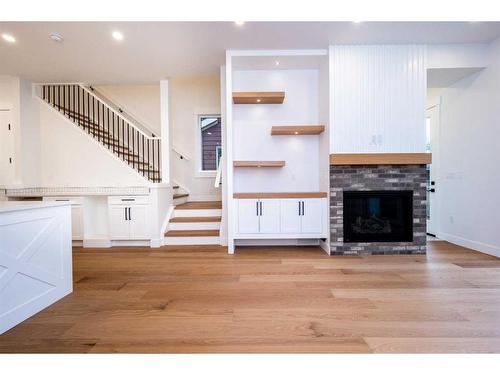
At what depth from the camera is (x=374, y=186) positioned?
4004 millimetres

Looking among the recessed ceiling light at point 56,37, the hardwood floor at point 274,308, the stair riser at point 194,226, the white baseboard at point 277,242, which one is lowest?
the hardwood floor at point 274,308

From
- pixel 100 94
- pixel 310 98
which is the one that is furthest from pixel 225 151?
pixel 100 94

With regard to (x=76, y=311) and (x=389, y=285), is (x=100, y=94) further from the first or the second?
(x=389, y=285)

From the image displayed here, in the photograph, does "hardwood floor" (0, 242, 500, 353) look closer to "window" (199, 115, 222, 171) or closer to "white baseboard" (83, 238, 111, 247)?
"white baseboard" (83, 238, 111, 247)

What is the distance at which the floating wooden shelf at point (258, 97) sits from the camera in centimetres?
416

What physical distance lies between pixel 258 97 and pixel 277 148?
0.94 meters

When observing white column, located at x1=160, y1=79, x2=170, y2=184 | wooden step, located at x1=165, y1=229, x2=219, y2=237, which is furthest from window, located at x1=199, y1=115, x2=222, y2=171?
wooden step, located at x1=165, y1=229, x2=219, y2=237

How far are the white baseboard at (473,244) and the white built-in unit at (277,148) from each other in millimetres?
2381

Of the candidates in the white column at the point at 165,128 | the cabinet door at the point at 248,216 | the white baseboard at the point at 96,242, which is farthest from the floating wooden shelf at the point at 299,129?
the white baseboard at the point at 96,242

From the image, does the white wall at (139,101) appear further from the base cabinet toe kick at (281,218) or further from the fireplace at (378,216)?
the fireplace at (378,216)

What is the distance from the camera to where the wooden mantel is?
3885 mm

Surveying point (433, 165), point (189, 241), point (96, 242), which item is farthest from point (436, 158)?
point (96, 242)

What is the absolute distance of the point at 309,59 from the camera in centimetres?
419

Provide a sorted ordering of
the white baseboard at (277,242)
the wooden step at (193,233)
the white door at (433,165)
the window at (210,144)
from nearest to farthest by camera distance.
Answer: the white baseboard at (277,242) → the wooden step at (193,233) → the white door at (433,165) → the window at (210,144)
